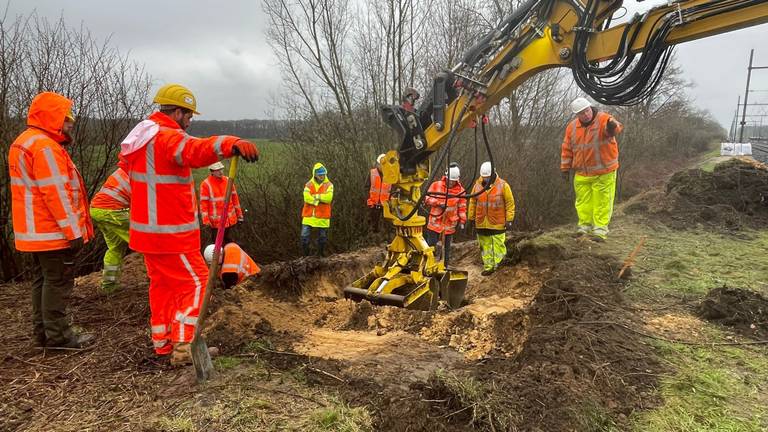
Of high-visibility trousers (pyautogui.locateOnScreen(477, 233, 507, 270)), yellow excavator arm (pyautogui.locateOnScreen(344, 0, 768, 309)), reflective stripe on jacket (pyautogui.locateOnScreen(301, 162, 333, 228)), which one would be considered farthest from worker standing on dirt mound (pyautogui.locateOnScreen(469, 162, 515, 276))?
reflective stripe on jacket (pyautogui.locateOnScreen(301, 162, 333, 228))

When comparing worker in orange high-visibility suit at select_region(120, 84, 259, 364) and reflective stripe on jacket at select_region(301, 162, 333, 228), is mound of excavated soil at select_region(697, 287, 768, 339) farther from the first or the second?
reflective stripe on jacket at select_region(301, 162, 333, 228)

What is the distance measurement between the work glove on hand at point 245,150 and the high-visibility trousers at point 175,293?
967 millimetres

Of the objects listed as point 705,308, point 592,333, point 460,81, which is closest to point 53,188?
point 460,81

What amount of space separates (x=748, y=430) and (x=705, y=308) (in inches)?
82.5

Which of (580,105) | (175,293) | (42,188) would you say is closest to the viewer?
(175,293)

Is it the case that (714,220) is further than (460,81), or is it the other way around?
(714,220)

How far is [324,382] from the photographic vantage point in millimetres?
3348

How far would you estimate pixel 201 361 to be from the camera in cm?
323

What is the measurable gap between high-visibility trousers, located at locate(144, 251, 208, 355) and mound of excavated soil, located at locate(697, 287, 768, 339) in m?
4.65

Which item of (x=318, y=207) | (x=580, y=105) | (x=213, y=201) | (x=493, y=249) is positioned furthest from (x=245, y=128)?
(x=580, y=105)

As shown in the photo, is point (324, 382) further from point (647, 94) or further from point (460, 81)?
point (647, 94)

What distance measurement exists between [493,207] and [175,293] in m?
4.99

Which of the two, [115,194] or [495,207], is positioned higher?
[115,194]

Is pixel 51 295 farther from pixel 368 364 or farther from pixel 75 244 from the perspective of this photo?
pixel 368 364
